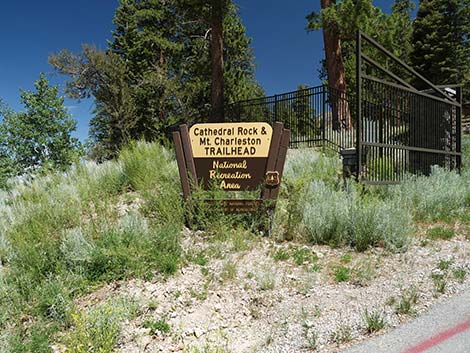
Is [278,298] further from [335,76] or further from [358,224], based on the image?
[335,76]

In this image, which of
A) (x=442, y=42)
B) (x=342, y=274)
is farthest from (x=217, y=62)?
(x=442, y=42)

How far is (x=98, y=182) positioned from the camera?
6.57m

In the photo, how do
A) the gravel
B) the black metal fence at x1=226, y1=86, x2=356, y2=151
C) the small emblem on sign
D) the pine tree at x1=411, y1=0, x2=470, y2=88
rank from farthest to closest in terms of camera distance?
the pine tree at x1=411, y1=0, x2=470, y2=88 → the black metal fence at x1=226, y1=86, x2=356, y2=151 → the small emblem on sign → the gravel

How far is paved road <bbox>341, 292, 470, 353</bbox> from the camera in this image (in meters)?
2.44

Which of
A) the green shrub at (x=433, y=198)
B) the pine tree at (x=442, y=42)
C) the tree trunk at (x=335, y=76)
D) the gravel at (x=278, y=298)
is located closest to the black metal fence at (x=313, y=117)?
the tree trunk at (x=335, y=76)

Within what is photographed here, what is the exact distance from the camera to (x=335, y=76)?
15328mm

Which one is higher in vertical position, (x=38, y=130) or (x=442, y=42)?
(x=442, y=42)

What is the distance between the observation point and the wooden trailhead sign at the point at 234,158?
4.80m

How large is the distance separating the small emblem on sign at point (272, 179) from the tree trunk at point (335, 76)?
26.4 feet

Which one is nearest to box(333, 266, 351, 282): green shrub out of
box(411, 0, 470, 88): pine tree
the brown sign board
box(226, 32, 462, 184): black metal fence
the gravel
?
the gravel

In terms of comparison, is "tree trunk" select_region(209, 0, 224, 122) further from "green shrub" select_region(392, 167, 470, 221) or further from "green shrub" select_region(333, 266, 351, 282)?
"green shrub" select_region(333, 266, 351, 282)

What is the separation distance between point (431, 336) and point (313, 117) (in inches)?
462

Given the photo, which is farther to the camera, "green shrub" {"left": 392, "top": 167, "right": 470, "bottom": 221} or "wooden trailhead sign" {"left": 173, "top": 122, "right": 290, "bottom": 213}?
"green shrub" {"left": 392, "top": 167, "right": 470, "bottom": 221}

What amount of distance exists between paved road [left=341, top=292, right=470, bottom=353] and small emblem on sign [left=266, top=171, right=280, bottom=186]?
2.44 meters
